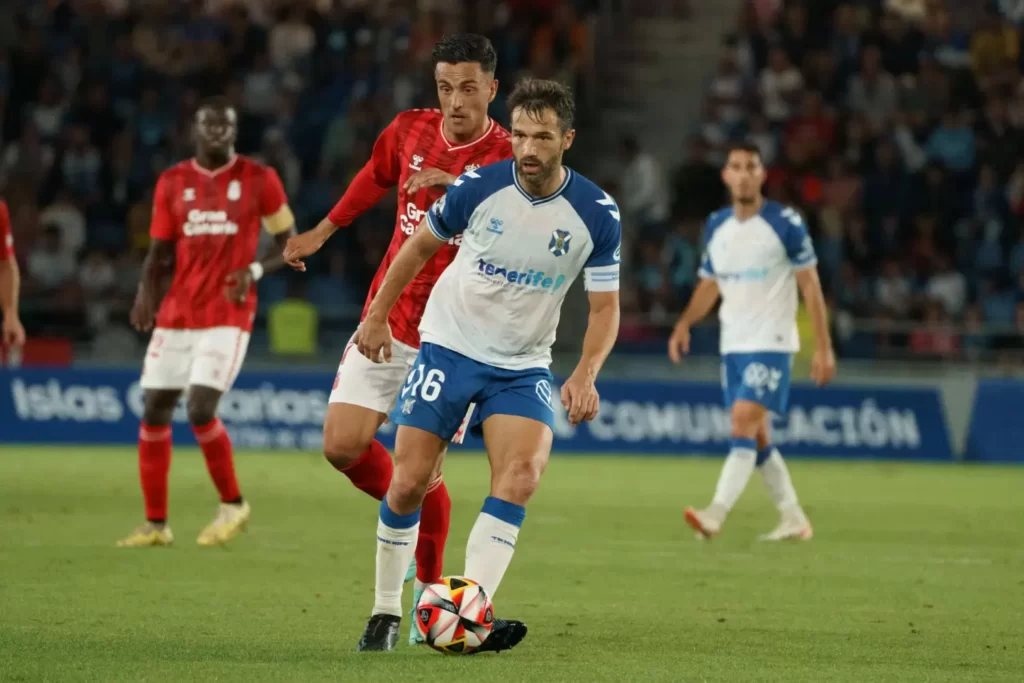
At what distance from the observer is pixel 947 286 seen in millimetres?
20953

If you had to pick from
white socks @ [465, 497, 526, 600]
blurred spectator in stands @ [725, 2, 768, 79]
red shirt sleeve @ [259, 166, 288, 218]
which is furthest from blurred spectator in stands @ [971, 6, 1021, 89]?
white socks @ [465, 497, 526, 600]

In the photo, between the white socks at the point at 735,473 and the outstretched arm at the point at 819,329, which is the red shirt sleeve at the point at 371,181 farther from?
the outstretched arm at the point at 819,329

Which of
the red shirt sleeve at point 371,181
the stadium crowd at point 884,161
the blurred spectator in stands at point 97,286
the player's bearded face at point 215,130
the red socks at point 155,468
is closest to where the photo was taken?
the red shirt sleeve at point 371,181

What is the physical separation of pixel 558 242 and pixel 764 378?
5.09 m

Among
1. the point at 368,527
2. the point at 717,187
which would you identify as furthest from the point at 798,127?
the point at 368,527

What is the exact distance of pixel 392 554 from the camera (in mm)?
6613

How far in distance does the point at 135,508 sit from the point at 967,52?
15387mm

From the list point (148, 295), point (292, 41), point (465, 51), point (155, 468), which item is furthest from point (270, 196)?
point (292, 41)

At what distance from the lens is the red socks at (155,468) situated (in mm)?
10359

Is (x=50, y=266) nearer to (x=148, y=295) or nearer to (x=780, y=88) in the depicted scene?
(x=780, y=88)

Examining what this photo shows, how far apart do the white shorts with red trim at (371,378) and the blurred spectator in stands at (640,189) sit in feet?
47.1

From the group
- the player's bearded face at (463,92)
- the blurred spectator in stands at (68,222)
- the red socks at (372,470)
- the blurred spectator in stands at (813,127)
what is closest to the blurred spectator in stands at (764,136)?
the blurred spectator in stands at (813,127)

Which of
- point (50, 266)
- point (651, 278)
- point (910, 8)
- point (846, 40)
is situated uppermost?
point (910, 8)

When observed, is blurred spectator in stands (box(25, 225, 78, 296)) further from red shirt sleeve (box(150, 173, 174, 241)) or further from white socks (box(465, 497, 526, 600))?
white socks (box(465, 497, 526, 600))
